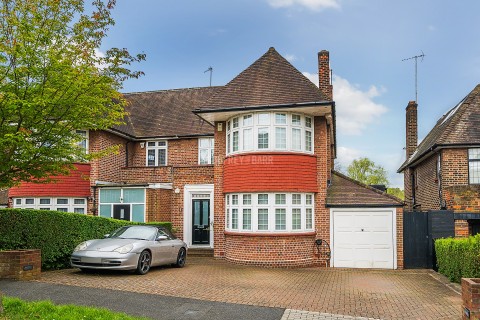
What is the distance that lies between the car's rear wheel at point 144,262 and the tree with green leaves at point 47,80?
3.28m

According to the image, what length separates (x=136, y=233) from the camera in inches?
490

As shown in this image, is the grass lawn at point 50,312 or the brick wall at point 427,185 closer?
the grass lawn at point 50,312

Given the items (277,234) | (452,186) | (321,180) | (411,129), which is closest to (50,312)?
(277,234)

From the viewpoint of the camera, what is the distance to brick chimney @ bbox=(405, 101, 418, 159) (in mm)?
25373

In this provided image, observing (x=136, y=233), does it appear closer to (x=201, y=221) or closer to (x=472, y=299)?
(x=201, y=221)

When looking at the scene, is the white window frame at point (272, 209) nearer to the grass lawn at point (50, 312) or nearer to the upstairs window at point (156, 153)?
the upstairs window at point (156, 153)

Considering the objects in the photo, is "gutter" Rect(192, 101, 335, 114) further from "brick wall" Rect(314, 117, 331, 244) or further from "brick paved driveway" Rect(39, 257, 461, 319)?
"brick paved driveway" Rect(39, 257, 461, 319)

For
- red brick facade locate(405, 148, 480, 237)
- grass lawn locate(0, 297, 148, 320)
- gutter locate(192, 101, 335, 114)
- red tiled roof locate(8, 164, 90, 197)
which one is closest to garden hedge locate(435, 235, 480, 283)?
red brick facade locate(405, 148, 480, 237)

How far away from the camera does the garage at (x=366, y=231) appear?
1498 cm

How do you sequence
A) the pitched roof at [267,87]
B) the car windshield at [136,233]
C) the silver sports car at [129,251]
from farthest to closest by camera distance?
the pitched roof at [267,87] < the car windshield at [136,233] < the silver sports car at [129,251]

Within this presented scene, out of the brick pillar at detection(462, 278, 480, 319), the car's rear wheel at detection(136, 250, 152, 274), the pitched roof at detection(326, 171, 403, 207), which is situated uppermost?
the pitched roof at detection(326, 171, 403, 207)

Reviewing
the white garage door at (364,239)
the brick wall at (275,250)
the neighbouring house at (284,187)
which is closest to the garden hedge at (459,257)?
the white garage door at (364,239)

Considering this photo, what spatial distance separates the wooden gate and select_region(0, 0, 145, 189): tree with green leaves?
35.0ft

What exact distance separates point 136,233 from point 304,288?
4954mm
